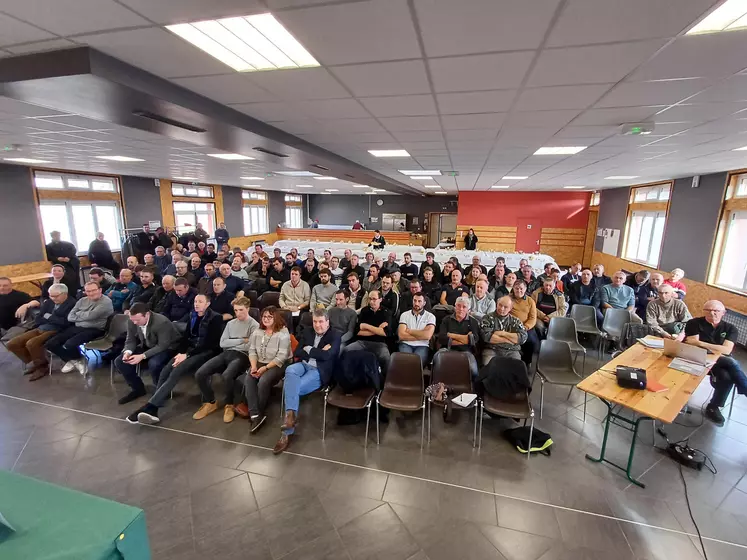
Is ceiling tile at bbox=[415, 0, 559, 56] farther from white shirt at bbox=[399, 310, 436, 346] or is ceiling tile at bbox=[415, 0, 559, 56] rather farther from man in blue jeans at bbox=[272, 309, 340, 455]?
white shirt at bbox=[399, 310, 436, 346]

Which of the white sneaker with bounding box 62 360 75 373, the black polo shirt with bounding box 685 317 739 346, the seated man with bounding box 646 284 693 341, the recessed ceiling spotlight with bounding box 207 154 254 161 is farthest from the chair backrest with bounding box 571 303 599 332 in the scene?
the white sneaker with bounding box 62 360 75 373

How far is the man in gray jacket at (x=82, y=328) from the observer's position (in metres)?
4.56

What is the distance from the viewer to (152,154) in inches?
243

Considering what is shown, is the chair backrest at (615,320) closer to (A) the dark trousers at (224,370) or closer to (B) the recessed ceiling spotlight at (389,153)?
(B) the recessed ceiling spotlight at (389,153)

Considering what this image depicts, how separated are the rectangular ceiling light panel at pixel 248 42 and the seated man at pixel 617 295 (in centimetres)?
558

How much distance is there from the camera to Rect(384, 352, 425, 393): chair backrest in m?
3.46

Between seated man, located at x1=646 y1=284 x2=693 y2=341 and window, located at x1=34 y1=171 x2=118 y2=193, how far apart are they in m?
12.7

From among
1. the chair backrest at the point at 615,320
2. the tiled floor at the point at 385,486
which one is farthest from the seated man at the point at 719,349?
the chair backrest at the point at 615,320

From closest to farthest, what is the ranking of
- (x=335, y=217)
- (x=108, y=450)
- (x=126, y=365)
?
(x=108, y=450), (x=126, y=365), (x=335, y=217)

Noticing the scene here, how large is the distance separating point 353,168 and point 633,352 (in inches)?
205

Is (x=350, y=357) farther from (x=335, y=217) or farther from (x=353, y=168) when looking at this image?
(x=335, y=217)

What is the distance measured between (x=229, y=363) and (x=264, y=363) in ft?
1.37

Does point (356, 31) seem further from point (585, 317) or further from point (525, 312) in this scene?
point (585, 317)

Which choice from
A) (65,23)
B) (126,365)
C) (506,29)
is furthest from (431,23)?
(126,365)
